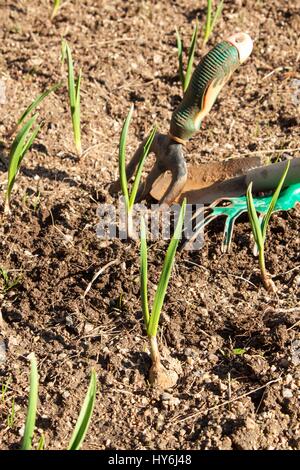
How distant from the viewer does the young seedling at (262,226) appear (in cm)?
258

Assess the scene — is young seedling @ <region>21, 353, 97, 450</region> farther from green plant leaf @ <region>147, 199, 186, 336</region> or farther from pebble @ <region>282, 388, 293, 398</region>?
pebble @ <region>282, 388, 293, 398</region>

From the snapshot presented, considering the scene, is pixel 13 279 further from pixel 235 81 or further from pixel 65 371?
pixel 235 81

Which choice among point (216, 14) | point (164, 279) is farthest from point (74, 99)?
point (164, 279)

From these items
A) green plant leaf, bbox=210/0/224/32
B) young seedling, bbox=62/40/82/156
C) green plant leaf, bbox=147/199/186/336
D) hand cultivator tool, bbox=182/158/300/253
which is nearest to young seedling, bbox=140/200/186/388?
green plant leaf, bbox=147/199/186/336

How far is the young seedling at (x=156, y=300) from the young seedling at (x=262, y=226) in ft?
0.79

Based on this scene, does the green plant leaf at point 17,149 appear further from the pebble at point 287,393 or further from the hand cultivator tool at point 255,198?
the pebble at point 287,393

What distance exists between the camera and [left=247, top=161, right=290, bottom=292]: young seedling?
2576 millimetres

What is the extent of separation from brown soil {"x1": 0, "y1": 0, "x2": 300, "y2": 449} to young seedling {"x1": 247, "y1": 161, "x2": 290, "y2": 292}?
0.05m

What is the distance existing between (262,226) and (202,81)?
547 mm

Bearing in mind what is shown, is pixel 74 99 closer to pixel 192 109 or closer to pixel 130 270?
pixel 192 109

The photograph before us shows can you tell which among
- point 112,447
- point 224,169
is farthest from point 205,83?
point 112,447

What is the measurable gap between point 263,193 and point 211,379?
817 mm

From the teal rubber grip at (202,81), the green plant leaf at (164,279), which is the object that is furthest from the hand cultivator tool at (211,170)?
the green plant leaf at (164,279)

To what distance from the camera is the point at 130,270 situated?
2.81 m
